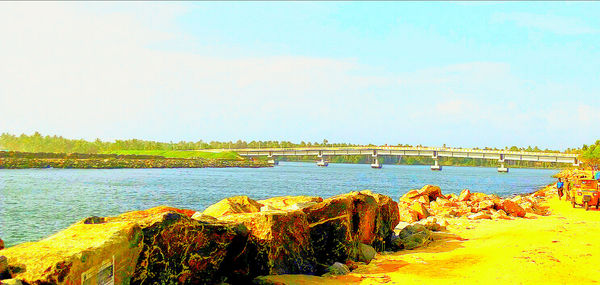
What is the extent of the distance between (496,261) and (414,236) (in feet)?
12.0

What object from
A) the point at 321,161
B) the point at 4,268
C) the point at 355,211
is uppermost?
the point at 4,268

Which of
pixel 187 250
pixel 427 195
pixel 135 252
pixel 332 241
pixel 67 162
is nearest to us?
pixel 135 252

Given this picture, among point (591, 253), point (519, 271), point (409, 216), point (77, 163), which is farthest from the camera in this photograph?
point (77, 163)

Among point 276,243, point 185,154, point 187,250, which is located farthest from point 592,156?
point 185,154

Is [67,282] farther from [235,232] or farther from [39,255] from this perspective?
[235,232]

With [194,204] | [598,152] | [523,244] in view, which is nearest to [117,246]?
[523,244]

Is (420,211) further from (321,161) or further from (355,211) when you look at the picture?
(321,161)

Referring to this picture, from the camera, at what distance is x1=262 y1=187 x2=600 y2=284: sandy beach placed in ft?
29.6

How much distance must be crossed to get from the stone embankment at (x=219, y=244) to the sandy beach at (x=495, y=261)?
59cm

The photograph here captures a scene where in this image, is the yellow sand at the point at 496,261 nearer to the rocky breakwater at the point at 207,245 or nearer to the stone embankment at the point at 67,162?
the rocky breakwater at the point at 207,245

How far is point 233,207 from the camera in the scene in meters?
11.3

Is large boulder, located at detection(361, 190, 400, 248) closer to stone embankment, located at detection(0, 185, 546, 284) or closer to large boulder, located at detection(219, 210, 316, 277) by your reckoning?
stone embankment, located at detection(0, 185, 546, 284)

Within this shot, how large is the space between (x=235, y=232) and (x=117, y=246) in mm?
2501

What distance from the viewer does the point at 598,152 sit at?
318 ft
